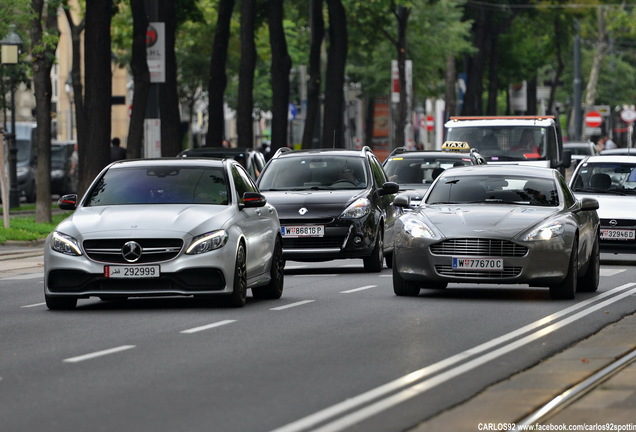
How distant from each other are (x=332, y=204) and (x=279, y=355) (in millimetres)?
10311

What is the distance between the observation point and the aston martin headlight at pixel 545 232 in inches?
685

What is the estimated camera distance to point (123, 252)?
1589 centimetres

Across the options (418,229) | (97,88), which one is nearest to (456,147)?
(97,88)

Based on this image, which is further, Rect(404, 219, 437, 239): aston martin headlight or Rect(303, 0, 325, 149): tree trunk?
Rect(303, 0, 325, 149): tree trunk

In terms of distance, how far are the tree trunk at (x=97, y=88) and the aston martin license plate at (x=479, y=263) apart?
18.1 meters

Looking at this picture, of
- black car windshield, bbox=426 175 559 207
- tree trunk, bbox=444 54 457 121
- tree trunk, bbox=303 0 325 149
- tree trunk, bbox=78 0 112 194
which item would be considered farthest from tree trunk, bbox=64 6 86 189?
tree trunk, bbox=444 54 457 121

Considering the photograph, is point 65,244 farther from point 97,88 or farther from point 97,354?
point 97,88

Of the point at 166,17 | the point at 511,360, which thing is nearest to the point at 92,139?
the point at 166,17

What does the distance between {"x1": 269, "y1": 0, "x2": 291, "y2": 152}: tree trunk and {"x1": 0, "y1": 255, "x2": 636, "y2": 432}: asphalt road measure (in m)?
27.9

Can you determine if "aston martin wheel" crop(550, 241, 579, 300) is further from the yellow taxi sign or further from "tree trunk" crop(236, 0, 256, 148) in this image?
"tree trunk" crop(236, 0, 256, 148)

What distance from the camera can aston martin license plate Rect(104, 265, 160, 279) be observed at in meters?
15.9

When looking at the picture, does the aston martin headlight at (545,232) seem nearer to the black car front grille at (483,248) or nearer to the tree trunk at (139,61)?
the black car front grille at (483,248)

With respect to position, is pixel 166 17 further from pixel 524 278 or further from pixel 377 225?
pixel 524 278

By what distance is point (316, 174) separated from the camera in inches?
938
